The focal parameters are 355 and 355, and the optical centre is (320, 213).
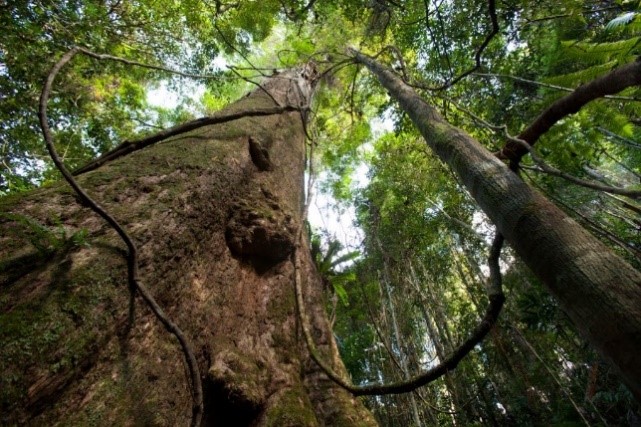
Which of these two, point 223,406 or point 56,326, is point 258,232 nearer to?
point 223,406

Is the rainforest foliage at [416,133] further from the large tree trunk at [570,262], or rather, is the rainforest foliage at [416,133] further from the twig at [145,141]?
the twig at [145,141]

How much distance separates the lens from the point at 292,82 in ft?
19.1

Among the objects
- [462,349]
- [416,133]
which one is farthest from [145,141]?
[416,133]

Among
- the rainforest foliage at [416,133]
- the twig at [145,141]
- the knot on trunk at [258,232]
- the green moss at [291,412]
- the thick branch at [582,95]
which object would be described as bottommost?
the green moss at [291,412]

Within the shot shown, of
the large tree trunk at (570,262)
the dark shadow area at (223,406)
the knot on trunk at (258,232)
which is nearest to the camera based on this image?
the large tree trunk at (570,262)

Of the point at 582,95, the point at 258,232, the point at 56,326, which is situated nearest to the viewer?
the point at 56,326

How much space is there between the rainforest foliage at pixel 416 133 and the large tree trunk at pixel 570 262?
63cm

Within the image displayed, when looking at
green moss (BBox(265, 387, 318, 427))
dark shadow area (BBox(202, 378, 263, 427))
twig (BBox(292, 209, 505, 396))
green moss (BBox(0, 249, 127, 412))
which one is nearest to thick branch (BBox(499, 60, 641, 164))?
twig (BBox(292, 209, 505, 396))

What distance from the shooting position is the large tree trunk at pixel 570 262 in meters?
0.97

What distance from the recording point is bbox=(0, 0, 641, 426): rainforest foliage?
405 centimetres

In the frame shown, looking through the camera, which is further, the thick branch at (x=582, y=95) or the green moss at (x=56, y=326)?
the thick branch at (x=582, y=95)

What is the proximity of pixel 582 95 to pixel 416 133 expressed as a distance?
5.21 m

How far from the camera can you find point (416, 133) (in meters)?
6.60

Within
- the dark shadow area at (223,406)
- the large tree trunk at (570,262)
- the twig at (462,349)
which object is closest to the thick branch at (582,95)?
the large tree trunk at (570,262)
